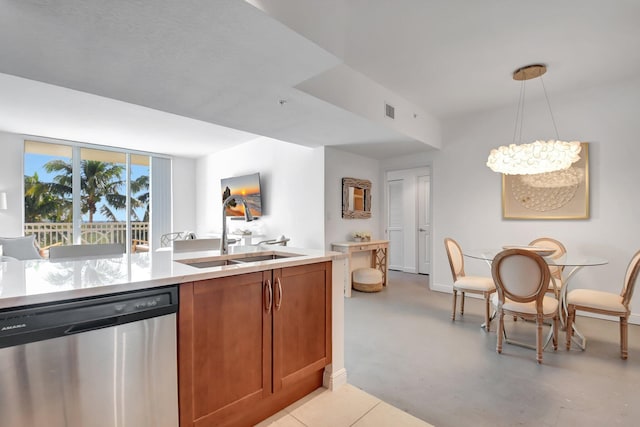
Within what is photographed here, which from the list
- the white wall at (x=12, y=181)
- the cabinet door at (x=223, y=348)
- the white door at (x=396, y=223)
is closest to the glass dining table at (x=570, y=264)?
the cabinet door at (x=223, y=348)

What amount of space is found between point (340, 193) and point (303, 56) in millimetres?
2903

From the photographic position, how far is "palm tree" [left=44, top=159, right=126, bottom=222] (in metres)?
5.70

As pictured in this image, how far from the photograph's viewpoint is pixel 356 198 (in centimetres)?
503

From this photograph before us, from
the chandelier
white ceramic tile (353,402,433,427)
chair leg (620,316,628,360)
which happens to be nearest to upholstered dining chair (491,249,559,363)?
chair leg (620,316,628,360)

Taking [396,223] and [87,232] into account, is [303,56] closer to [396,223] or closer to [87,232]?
[396,223]

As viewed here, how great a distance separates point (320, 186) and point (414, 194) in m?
2.67


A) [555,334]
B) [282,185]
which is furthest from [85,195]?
[555,334]

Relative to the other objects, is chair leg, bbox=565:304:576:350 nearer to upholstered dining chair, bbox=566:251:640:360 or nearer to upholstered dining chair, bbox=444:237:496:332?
upholstered dining chair, bbox=566:251:640:360

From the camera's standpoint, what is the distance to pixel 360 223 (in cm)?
516

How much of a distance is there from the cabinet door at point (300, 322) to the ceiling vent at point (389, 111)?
2.31m

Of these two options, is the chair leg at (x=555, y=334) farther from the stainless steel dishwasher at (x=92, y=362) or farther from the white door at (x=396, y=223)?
the white door at (x=396, y=223)

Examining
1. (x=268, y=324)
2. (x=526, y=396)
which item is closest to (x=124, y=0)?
(x=268, y=324)

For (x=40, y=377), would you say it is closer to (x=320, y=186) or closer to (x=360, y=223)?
(x=320, y=186)

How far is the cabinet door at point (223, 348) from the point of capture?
1360 mm
